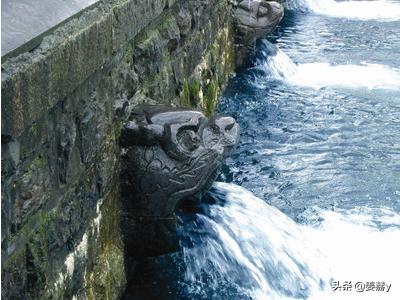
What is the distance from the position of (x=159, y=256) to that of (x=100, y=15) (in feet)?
4.01

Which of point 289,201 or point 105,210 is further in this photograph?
point 289,201

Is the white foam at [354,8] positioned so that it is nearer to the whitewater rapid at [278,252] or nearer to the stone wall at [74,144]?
the whitewater rapid at [278,252]

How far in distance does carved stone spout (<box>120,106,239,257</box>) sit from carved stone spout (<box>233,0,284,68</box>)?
13.6 ft

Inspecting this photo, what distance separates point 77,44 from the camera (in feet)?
8.55

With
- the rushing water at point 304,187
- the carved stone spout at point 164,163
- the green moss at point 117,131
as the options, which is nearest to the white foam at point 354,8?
the rushing water at point 304,187

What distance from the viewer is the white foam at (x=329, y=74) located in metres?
7.66

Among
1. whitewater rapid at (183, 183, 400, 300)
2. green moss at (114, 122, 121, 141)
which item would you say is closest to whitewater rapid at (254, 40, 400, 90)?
whitewater rapid at (183, 183, 400, 300)

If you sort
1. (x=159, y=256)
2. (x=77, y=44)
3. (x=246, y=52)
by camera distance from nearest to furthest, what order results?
(x=77, y=44) < (x=159, y=256) < (x=246, y=52)

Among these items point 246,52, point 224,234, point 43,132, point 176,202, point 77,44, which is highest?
point 77,44

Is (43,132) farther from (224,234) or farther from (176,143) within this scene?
(224,234)

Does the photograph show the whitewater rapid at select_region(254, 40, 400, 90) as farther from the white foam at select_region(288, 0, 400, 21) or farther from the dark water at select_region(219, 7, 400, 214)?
the white foam at select_region(288, 0, 400, 21)

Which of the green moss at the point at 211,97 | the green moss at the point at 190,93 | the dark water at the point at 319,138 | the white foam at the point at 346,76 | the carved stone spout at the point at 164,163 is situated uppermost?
the carved stone spout at the point at 164,163

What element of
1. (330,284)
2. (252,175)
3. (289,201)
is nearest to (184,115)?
(330,284)

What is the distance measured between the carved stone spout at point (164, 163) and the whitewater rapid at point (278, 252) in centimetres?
37
